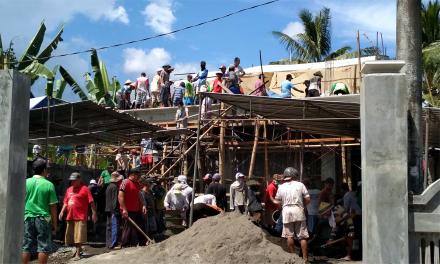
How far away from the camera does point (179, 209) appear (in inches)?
603

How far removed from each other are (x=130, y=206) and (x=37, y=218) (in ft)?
14.2

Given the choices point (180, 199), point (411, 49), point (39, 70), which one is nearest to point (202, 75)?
point (39, 70)

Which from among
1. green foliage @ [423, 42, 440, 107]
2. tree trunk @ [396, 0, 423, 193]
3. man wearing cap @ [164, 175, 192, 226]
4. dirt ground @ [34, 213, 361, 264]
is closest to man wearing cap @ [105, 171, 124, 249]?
man wearing cap @ [164, 175, 192, 226]

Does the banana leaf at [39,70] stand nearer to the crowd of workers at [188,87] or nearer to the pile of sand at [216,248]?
the crowd of workers at [188,87]

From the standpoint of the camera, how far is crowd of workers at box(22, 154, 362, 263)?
9.22 m

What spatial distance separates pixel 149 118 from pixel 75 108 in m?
8.76

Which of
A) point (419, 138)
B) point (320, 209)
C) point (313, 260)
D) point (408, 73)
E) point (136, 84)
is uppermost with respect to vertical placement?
point (136, 84)

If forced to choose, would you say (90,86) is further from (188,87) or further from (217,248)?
(217,248)

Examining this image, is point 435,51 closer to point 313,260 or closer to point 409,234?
point 313,260

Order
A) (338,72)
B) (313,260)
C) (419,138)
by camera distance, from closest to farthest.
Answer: (419,138), (313,260), (338,72)

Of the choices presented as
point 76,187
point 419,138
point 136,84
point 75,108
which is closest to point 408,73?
point 419,138

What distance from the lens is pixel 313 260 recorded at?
1210 centimetres

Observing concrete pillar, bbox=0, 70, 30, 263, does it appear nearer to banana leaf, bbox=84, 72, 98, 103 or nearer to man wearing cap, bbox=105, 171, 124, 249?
man wearing cap, bbox=105, 171, 124, 249

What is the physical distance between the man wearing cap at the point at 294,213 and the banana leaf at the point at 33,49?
1168cm
